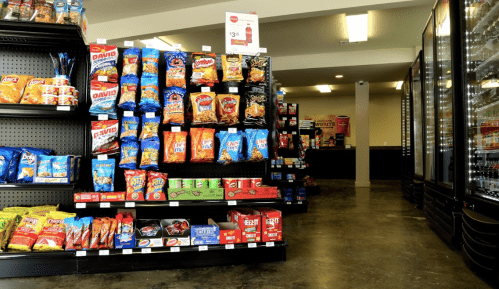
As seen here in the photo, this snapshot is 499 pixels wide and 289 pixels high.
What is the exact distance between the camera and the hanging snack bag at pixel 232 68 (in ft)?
12.2

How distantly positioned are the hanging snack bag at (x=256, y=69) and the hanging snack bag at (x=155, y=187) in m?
1.31

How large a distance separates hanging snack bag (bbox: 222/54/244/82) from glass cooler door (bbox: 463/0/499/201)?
206cm

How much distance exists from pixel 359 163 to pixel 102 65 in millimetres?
9428

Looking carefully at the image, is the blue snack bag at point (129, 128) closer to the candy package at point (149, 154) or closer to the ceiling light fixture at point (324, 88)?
the candy package at point (149, 154)

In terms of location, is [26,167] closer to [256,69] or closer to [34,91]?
[34,91]

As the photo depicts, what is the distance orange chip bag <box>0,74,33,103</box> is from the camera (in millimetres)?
3322

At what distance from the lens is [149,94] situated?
352 cm

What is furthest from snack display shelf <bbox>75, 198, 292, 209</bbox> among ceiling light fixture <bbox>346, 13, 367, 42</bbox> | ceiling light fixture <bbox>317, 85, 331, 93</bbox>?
ceiling light fixture <bbox>317, 85, 331, 93</bbox>

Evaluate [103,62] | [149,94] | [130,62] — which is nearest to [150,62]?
[130,62]

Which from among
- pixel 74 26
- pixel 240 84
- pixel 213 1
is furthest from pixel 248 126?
pixel 213 1

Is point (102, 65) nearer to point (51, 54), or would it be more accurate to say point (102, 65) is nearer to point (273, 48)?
point (51, 54)

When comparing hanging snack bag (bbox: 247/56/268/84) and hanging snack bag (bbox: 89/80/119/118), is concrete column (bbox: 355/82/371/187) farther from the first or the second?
hanging snack bag (bbox: 89/80/119/118)

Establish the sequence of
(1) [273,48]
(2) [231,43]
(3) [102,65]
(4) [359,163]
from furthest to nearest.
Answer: (4) [359,163], (1) [273,48], (2) [231,43], (3) [102,65]

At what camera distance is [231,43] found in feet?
12.6
